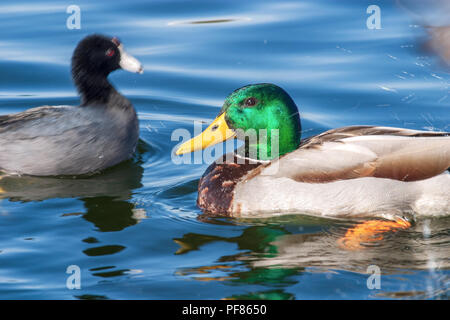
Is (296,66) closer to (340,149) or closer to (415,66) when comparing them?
(415,66)

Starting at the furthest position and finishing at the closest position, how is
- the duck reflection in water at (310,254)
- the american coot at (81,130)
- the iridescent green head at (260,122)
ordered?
the american coot at (81,130)
the iridescent green head at (260,122)
the duck reflection in water at (310,254)

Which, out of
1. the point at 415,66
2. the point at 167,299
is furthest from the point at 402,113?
the point at 167,299

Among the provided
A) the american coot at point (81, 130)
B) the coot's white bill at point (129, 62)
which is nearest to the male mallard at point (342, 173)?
the american coot at point (81, 130)

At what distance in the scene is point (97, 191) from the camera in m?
7.15

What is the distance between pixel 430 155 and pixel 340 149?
0.67m

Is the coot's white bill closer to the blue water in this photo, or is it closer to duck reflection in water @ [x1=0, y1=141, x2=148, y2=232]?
the blue water

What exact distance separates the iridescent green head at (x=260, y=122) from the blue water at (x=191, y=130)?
2.01 ft

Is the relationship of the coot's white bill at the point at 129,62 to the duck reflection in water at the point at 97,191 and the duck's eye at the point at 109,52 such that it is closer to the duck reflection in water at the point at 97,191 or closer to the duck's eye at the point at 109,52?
the duck's eye at the point at 109,52

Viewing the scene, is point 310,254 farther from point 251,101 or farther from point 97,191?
point 97,191

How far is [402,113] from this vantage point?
894cm

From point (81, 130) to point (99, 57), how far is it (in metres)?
0.92

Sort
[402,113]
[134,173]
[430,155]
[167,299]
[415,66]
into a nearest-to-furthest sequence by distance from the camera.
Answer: [167,299] < [430,155] < [134,173] < [402,113] < [415,66]

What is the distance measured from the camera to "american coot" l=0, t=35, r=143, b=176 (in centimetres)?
727

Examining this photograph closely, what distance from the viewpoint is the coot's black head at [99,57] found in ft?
25.8
